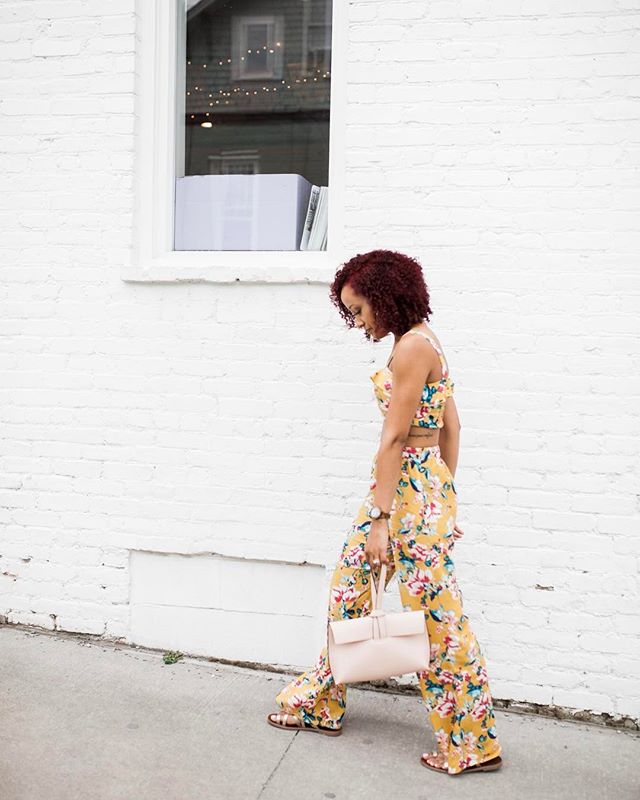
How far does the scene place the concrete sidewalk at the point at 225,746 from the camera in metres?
2.95

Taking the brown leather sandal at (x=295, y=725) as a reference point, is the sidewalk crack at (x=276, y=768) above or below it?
below

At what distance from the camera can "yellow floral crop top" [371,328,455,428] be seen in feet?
9.83

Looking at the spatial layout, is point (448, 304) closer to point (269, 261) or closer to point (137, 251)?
point (269, 261)

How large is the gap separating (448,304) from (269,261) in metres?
0.90

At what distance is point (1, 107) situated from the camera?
4.13 m

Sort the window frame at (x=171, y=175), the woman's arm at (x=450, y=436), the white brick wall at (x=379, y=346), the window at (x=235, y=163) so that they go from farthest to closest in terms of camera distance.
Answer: the window at (x=235, y=163) < the window frame at (x=171, y=175) < the white brick wall at (x=379, y=346) < the woman's arm at (x=450, y=436)

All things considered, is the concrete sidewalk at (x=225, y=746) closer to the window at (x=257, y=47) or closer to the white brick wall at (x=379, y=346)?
the white brick wall at (x=379, y=346)

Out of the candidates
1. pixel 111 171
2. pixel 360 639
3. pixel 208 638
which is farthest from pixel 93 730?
pixel 111 171

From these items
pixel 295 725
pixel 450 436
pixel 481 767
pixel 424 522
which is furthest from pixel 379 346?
pixel 481 767

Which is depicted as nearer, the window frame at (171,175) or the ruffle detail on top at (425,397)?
the ruffle detail on top at (425,397)

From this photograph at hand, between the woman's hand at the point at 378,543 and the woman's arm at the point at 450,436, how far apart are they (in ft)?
1.41

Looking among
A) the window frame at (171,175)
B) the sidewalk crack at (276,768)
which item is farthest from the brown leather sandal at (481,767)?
the window frame at (171,175)

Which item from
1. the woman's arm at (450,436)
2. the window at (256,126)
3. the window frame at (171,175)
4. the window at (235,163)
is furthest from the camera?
the window at (235,163)

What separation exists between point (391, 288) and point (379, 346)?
30.6 inches
